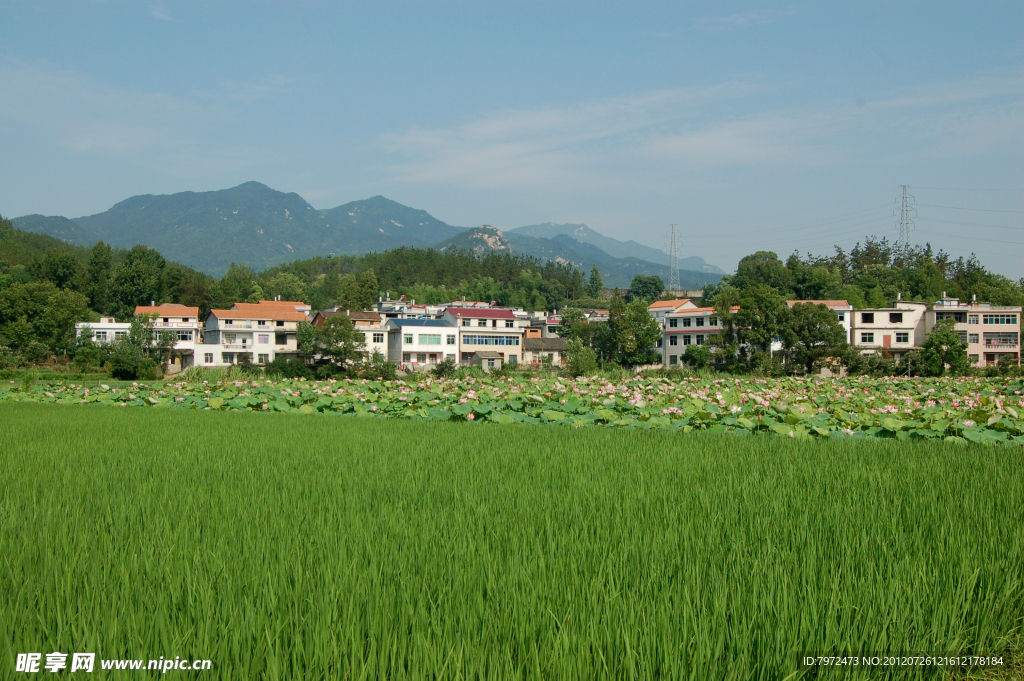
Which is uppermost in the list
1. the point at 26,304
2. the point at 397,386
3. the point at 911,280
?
the point at 911,280

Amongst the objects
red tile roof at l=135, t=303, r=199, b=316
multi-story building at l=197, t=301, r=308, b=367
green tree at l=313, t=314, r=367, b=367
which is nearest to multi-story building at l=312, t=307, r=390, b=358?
multi-story building at l=197, t=301, r=308, b=367

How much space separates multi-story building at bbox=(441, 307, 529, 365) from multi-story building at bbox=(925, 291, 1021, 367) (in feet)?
111

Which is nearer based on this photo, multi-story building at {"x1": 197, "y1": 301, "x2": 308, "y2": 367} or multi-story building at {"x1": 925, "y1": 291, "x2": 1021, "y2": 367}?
multi-story building at {"x1": 197, "y1": 301, "x2": 308, "y2": 367}

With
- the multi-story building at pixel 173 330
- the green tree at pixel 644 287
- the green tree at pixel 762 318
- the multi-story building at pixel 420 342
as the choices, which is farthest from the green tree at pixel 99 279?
the green tree at pixel 644 287

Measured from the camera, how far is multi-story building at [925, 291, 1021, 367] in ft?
164

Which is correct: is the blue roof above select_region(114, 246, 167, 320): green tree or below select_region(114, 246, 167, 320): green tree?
below

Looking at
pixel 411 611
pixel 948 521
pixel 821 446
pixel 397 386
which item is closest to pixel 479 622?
pixel 411 611

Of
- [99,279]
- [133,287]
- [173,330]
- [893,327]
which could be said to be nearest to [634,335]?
[893,327]

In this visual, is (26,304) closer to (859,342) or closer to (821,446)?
(821,446)

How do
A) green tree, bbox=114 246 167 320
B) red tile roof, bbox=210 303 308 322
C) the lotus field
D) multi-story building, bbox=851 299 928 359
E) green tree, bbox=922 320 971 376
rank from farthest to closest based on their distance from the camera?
green tree, bbox=114 246 167 320, multi-story building, bbox=851 299 928 359, red tile roof, bbox=210 303 308 322, green tree, bbox=922 320 971 376, the lotus field

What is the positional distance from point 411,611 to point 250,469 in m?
3.87

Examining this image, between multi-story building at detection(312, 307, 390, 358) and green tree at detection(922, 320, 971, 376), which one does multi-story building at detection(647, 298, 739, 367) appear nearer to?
green tree at detection(922, 320, 971, 376)

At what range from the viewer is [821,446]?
290 inches

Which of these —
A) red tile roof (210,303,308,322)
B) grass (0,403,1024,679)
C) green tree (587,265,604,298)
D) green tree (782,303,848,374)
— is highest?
green tree (587,265,604,298)
